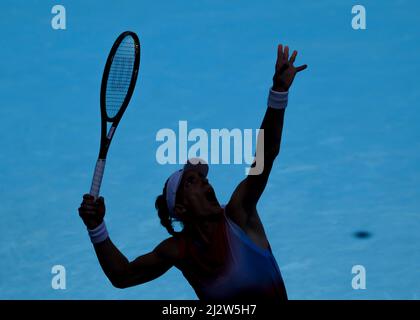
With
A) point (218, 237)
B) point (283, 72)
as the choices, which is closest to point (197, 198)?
point (218, 237)

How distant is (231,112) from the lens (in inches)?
266

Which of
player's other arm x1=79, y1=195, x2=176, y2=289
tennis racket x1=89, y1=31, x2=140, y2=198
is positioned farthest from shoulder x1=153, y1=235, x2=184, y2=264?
tennis racket x1=89, y1=31, x2=140, y2=198

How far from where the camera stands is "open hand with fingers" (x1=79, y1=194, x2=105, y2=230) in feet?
12.1

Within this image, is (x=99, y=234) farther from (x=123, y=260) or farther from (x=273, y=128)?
(x=273, y=128)

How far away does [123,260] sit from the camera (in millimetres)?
3734

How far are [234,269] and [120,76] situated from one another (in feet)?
3.02

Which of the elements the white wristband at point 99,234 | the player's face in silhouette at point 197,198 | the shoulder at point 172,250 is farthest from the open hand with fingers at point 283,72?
the white wristband at point 99,234

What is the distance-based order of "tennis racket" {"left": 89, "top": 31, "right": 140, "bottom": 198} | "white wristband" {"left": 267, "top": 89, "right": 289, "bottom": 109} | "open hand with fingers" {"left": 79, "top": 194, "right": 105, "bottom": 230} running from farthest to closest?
"tennis racket" {"left": 89, "top": 31, "right": 140, "bottom": 198} → "open hand with fingers" {"left": 79, "top": 194, "right": 105, "bottom": 230} → "white wristband" {"left": 267, "top": 89, "right": 289, "bottom": 109}

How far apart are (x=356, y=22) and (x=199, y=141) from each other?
1934 mm

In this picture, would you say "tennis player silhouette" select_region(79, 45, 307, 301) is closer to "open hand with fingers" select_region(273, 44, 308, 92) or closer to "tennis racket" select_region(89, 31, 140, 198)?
"open hand with fingers" select_region(273, 44, 308, 92)

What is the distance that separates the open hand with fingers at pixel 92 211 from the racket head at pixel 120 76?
45cm

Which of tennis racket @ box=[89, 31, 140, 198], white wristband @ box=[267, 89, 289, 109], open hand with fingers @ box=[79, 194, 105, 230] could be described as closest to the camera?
white wristband @ box=[267, 89, 289, 109]
